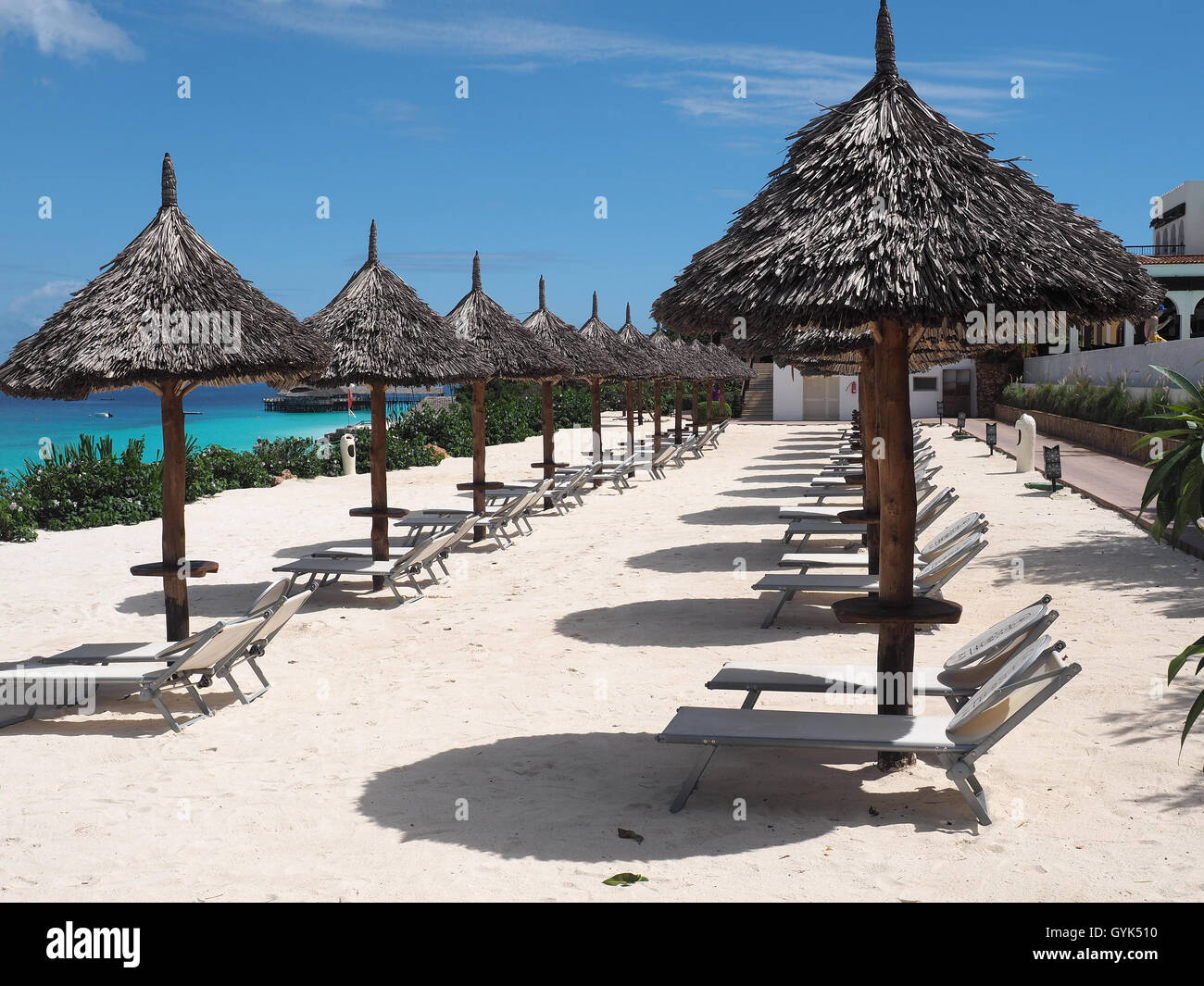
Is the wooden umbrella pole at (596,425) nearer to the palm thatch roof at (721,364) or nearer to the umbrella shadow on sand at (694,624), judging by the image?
the palm thatch roof at (721,364)

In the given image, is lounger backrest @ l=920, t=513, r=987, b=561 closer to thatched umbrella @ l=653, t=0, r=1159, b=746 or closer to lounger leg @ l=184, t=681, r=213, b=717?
thatched umbrella @ l=653, t=0, r=1159, b=746

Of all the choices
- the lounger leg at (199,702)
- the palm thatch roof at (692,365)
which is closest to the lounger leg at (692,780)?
the lounger leg at (199,702)

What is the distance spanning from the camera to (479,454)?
14281mm

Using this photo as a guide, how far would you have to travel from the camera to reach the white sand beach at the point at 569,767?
426 cm

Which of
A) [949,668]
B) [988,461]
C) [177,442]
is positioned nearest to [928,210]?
[949,668]

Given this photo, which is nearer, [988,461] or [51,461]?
[51,461]

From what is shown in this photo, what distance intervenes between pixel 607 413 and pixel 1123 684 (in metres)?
41.8

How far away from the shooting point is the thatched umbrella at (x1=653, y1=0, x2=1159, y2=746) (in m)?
5.16

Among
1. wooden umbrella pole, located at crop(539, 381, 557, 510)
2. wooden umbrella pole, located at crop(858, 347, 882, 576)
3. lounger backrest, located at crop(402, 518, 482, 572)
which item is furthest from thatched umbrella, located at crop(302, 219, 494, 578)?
wooden umbrella pole, located at crop(539, 381, 557, 510)

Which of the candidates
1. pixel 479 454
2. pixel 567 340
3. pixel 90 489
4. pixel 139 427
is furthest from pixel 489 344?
pixel 139 427

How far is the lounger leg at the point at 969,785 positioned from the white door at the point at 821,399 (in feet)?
135

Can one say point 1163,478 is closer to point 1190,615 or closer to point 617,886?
point 1190,615

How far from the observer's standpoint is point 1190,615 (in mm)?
8305
